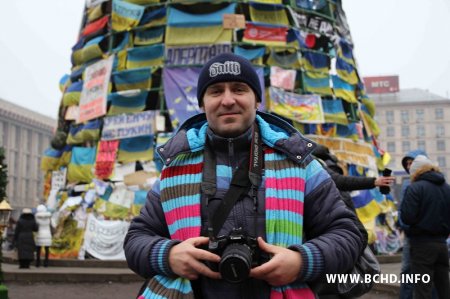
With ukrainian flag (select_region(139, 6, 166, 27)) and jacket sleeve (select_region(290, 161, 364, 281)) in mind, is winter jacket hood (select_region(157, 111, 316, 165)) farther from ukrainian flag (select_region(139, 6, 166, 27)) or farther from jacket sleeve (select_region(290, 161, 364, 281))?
ukrainian flag (select_region(139, 6, 166, 27))

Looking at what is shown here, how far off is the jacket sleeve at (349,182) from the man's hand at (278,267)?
7.97 ft

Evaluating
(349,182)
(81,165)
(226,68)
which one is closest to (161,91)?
(81,165)

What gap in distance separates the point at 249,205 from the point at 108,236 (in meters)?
14.0

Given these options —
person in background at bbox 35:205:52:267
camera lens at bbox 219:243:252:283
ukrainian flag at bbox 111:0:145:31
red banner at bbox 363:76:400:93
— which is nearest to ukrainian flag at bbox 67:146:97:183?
person in background at bbox 35:205:52:267

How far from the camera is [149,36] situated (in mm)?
17859

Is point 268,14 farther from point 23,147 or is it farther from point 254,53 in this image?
point 23,147

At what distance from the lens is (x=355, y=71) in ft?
67.9

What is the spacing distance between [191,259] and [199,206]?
0.84ft

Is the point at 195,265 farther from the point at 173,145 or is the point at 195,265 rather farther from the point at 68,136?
the point at 68,136

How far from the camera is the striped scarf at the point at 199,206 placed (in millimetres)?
2051

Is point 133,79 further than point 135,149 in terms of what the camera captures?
Yes

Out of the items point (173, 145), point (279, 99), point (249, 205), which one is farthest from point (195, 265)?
point (279, 99)

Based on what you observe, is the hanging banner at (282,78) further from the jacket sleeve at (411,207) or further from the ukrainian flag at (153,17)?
the jacket sleeve at (411,207)

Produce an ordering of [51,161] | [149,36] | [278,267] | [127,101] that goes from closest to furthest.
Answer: [278,267] < [127,101] < [149,36] < [51,161]
